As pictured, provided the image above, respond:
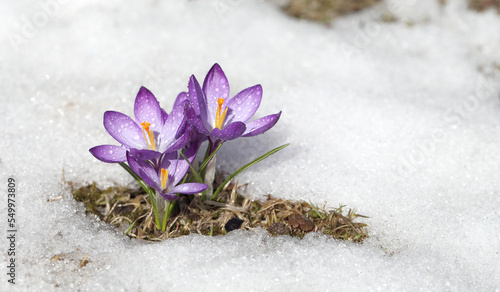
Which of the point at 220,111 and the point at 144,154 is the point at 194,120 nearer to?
the point at 220,111

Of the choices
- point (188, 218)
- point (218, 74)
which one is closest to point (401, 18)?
point (218, 74)

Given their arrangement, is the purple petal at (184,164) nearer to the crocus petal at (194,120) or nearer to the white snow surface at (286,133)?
the crocus petal at (194,120)

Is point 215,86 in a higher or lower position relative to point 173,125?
higher

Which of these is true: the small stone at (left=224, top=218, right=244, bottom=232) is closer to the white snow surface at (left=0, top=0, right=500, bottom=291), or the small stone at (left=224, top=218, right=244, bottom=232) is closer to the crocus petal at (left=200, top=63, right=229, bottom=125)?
the white snow surface at (left=0, top=0, right=500, bottom=291)

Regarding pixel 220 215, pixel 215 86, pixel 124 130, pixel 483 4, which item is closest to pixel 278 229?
pixel 220 215

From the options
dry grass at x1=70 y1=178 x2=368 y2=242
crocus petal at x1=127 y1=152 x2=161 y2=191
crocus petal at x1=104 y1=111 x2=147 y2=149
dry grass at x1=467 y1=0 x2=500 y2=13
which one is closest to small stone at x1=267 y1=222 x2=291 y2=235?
dry grass at x1=70 y1=178 x2=368 y2=242

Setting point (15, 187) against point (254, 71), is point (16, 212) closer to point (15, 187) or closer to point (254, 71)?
point (15, 187)

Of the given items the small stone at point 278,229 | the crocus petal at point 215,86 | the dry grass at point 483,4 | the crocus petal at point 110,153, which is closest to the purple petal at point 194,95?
the crocus petal at point 215,86
